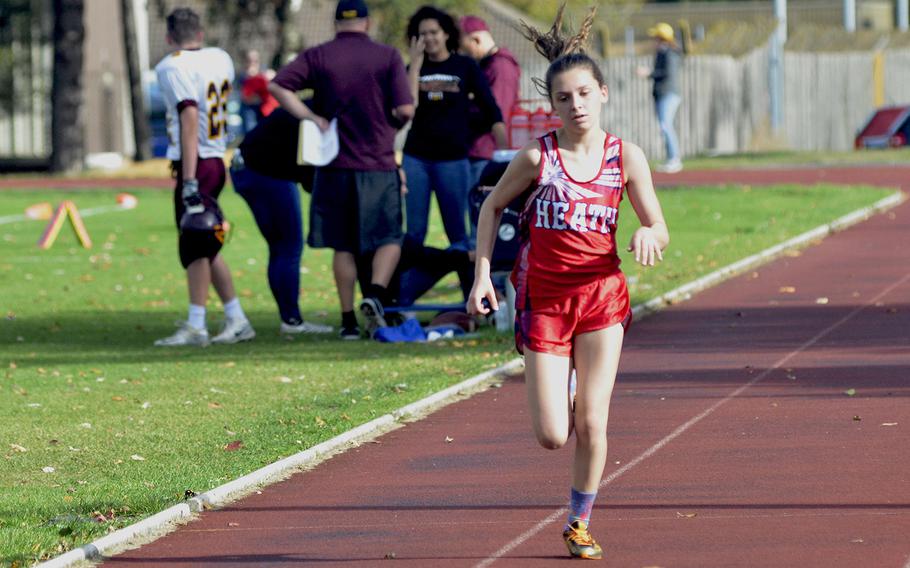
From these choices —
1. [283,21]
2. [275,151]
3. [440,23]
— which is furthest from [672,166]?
[283,21]

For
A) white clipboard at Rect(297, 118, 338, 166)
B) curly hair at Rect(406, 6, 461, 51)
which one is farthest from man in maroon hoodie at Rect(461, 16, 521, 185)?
white clipboard at Rect(297, 118, 338, 166)

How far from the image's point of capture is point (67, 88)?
37219 millimetres

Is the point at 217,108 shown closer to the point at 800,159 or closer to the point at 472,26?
the point at 472,26

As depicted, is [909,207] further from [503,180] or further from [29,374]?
[503,180]

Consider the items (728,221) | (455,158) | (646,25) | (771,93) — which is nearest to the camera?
(455,158)

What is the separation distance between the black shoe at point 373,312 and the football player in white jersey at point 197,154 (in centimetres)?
91

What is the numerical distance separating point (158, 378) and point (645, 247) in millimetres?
5598

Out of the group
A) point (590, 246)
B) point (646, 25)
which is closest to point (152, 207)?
point (590, 246)

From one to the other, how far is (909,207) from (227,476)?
49.7 feet

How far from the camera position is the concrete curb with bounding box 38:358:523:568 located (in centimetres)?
650

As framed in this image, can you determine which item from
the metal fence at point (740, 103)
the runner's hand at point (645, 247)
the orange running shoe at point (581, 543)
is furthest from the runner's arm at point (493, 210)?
the metal fence at point (740, 103)

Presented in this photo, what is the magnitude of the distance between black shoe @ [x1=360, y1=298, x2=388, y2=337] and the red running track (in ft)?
6.29

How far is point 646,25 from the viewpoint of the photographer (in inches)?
3671

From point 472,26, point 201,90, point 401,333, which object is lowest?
point 401,333
